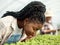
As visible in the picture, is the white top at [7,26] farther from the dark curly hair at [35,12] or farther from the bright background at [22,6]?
the bright background at [22,6]

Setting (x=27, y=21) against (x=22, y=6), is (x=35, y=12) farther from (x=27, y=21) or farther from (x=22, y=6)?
(x=22, y=6)

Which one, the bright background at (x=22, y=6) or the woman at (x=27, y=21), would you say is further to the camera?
the bright background at (x=22, y=6)

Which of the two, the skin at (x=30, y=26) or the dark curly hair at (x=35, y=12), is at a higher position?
the dark curly hair at (x=35, y=12)

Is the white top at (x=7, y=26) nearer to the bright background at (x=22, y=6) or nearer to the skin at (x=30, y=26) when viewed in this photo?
the skin at (x=30, y=26)

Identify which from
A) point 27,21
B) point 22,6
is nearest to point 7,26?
point 27,21

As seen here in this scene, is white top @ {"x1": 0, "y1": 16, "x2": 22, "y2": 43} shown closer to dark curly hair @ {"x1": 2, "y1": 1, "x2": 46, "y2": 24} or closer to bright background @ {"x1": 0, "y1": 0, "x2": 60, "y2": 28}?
dark curly hair @ {"x1": 2, "y1": 1, "x2": 46, "y2": 24}

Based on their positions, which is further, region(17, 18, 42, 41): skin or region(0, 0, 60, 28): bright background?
region(0, 0, 60, 28): bright background

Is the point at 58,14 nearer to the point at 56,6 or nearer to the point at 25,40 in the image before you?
the point at 56,6

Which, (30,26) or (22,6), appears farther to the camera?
(22,6)

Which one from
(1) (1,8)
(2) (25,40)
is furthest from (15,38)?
(1) (1,8)

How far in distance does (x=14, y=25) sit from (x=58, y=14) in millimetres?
2313

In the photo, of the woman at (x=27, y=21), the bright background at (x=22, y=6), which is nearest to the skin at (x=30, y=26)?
the woman at (x=27, y=21)

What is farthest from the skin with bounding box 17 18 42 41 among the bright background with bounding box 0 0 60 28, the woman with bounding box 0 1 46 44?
the bright background with bounding box 0 0 60 28

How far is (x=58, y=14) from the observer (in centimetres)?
382
